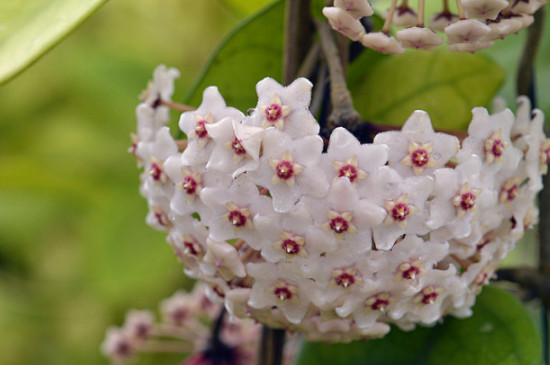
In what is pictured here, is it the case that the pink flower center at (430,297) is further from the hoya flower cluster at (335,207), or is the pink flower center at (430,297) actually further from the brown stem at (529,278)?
the brown stem at (529,278)

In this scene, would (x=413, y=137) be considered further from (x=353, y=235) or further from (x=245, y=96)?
(x=245, y=96)

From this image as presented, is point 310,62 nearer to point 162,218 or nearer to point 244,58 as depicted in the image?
point 244,58

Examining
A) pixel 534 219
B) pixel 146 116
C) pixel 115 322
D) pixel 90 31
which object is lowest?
pixel 115 322

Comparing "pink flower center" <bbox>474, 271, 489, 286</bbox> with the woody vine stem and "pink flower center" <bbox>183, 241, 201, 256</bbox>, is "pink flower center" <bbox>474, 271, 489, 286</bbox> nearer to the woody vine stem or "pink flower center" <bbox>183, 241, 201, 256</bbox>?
the woody vine stem

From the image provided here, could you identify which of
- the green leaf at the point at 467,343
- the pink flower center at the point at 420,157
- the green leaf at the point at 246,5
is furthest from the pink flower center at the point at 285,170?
the green leaf at the point at 246,5

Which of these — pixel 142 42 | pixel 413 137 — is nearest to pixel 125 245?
pixel 142 42

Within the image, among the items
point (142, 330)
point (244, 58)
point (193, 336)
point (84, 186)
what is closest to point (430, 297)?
point (244, 58)

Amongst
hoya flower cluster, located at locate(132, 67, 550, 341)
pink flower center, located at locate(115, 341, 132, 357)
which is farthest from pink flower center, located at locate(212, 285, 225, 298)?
pink flower center, located at locate(115, 341, 132, 357)
